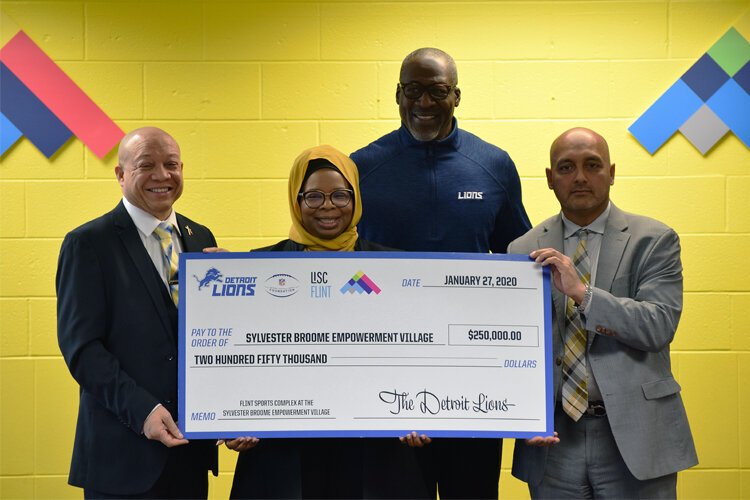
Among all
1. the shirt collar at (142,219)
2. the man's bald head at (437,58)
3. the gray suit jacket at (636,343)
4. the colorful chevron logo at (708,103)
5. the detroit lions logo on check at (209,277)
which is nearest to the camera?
the gray suit jacket at (636,343)

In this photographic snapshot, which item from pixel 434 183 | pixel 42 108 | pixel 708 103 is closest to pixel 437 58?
Answer: pixel 434 183

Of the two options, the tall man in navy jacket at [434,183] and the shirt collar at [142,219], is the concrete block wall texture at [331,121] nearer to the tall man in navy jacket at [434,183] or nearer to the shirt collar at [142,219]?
the tall man in navy jacket at [434,183]

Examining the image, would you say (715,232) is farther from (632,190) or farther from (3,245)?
Answer: (3,245)

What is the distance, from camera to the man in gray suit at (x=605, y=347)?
7.39ft

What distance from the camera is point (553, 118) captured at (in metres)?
3.86

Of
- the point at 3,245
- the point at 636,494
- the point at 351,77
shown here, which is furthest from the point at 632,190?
the point at 3,245

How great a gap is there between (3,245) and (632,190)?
10.6ft

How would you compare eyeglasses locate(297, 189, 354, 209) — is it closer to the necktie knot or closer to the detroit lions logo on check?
the detroit lions logo on check

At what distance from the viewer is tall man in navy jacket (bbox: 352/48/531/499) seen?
2.73 metres

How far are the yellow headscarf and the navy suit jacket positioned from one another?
0.48 m

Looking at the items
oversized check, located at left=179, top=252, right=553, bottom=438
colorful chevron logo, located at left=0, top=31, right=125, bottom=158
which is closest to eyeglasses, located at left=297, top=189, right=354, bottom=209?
oversized check, located at left=179, top=252, right=553, bottom=438

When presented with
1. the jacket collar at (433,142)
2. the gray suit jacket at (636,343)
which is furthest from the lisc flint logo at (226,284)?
the gray suit jacket at (636,343)

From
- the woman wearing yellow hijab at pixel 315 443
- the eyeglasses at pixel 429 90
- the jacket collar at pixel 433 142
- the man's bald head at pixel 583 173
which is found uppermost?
the eyeglasses at pixel 429 90

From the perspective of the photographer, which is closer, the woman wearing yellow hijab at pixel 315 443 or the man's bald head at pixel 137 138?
the woman wearing yellow hijab at pixel 315 443
